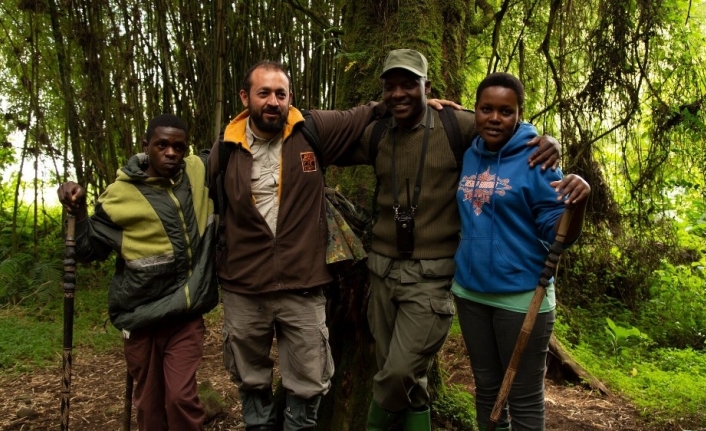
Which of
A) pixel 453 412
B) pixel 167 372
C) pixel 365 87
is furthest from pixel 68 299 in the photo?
pixel 453 412

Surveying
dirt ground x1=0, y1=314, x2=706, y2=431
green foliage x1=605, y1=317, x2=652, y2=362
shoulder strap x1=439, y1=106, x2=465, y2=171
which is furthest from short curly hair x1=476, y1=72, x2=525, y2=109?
green foliage x1=605, y1=317, x2=652, y2=362

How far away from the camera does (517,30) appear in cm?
582

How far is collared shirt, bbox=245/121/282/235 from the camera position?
107 inches

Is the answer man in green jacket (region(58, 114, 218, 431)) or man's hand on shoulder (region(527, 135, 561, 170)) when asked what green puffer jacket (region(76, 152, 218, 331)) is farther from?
man's hand on shoulder (region(527, 135, 561, 170))

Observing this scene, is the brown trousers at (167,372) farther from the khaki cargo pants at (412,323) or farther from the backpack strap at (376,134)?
the backpack strap at (376,134)

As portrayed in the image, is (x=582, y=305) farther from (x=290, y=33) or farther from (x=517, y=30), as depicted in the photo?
(x=290, y=33)

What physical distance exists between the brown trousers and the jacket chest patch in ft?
3.16

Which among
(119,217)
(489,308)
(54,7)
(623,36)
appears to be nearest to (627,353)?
(623,36)

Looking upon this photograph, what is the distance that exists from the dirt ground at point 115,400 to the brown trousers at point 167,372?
83 centimetres

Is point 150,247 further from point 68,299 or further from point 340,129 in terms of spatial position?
point 340,129

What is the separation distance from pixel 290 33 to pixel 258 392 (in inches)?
163

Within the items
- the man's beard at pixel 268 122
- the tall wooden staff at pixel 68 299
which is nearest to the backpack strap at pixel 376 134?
the man's beard at pixel 268 122

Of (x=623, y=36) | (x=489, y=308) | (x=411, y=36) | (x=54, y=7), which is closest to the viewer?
(x=489, y=308)

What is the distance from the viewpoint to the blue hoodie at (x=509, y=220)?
231cm
